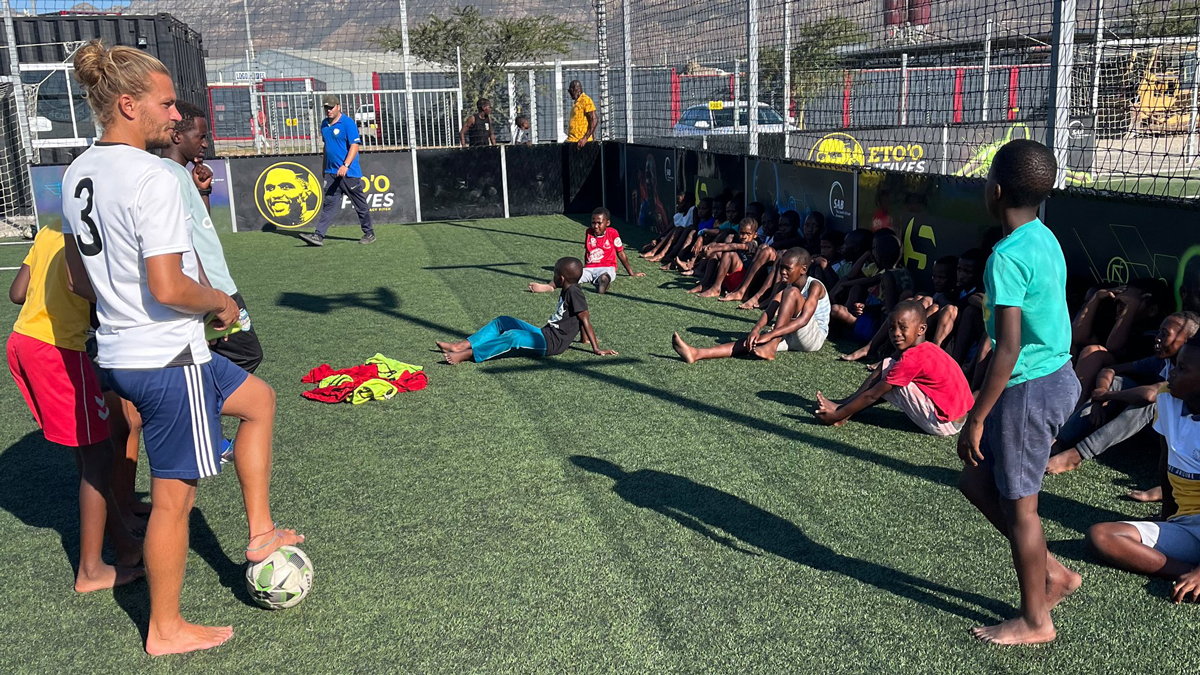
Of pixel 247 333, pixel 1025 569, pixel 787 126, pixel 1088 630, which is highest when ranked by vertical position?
pixel 787 126

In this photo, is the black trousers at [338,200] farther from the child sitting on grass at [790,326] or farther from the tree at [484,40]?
the tree at [484,40]

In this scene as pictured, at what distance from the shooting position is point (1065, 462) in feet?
15.6

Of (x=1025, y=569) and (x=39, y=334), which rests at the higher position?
(x=39, y=334)

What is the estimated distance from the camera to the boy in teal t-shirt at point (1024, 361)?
2928mm

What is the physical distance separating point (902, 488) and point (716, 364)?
248cm

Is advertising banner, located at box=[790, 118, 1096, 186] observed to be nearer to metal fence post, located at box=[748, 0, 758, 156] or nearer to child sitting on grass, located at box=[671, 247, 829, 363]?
metal fence post, located at box=[748, 0, 758, 156]

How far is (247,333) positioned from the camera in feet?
15.7

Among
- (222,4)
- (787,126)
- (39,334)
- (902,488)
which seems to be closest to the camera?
(39,334)

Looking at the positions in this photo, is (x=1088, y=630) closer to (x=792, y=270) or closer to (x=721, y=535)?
(x=721, y=535)

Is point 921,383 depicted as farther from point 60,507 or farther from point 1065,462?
point 60,507

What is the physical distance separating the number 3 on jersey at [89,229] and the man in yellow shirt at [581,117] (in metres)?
12.6

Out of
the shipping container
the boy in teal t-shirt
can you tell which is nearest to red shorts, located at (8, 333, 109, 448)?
the boy in teal t-shirt

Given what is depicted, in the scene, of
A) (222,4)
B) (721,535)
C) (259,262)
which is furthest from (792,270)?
(222,4)

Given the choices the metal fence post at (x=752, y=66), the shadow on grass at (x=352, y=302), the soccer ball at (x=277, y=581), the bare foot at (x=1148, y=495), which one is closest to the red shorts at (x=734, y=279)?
the metal fence post at (x=752, y=66)
